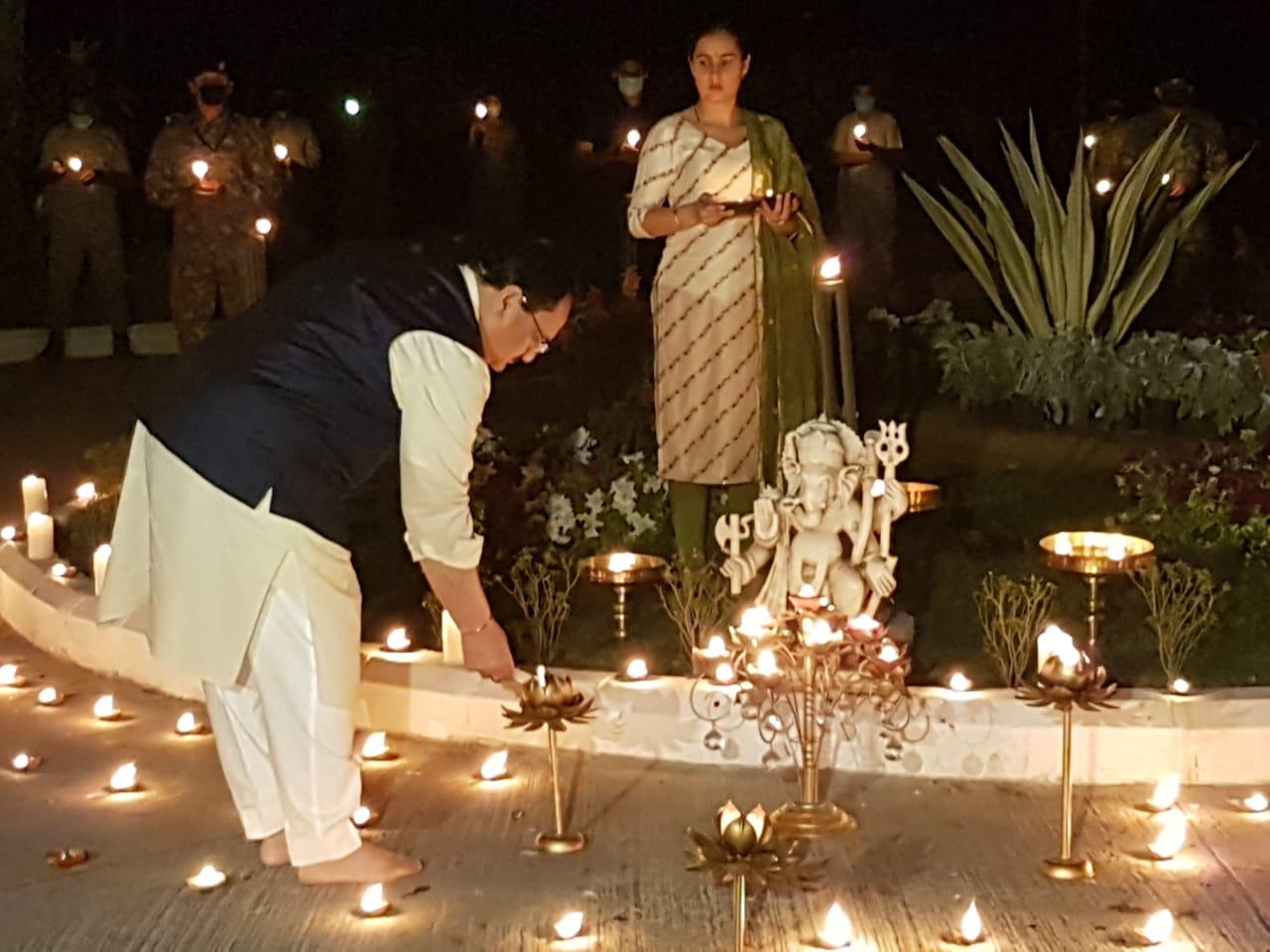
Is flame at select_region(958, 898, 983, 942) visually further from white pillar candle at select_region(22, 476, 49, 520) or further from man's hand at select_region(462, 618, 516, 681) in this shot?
white pillar candle at select_region(22, 476, 49, 520)

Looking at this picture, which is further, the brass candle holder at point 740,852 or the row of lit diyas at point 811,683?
the row of lit diyas at point 811,683

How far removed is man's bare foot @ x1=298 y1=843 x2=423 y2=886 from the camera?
3.99 metres

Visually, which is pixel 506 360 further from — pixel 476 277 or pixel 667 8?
pixel 667 8

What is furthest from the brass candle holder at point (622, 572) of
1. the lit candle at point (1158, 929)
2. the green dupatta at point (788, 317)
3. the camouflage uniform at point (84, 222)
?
the camouflage uniform at point (84, 222)

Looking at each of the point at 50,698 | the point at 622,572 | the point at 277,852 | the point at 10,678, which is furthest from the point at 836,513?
the point at 10,678

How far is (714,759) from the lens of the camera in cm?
483

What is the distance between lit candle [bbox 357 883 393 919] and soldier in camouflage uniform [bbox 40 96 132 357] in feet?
26.1

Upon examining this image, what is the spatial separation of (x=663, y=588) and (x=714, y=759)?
3.85 feet

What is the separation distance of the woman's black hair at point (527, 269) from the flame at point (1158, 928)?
181cm

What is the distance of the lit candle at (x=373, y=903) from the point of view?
387 cm

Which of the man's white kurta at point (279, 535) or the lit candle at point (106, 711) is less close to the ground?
the man's white kurta at point (279, 535)

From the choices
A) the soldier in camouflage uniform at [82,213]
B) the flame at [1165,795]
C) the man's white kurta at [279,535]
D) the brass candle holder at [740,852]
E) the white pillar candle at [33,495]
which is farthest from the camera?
the soldier in camouflage uniform at [82,213]

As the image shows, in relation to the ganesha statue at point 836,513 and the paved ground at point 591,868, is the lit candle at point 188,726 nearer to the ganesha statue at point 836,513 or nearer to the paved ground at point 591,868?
the paved ground at point 591,868

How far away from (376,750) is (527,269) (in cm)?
164
